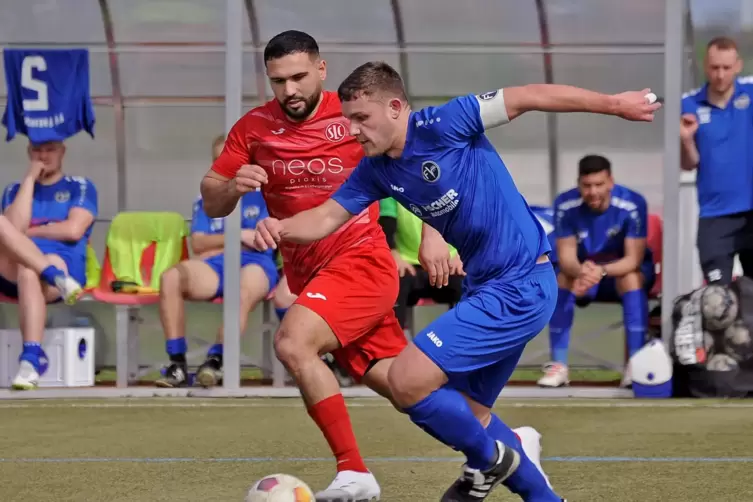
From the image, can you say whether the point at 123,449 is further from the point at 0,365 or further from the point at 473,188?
the point at 0,365

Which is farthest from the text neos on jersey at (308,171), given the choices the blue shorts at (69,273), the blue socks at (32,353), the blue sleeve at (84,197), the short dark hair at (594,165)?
the blue sleeve at (84,197)

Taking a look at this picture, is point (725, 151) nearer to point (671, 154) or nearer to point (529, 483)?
point (671, 154)

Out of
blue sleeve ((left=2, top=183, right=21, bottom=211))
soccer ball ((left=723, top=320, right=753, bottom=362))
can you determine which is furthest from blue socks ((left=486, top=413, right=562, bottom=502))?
blue sleeve ((left=2, top=183, right=21, bottom=211))

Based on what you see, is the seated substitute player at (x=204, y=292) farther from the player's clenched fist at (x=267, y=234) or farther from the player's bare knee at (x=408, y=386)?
the player's bare knee at (x=408, y=386)

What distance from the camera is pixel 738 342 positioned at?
9.12 metres

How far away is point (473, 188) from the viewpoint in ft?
16.1

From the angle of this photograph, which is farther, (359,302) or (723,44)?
(723,44)

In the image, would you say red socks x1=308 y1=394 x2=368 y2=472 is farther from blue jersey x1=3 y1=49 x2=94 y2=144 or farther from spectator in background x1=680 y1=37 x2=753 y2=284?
blue jersey x1=3 y1=49 x2=94 y2=144

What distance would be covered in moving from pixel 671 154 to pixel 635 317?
1.12 meters

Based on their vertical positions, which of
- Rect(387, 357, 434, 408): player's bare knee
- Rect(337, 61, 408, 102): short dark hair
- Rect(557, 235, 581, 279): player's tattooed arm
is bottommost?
Rect(387, 357, 434, 408): player's bare knee

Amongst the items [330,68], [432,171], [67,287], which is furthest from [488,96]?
[330,68]

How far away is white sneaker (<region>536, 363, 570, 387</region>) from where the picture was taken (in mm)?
10000

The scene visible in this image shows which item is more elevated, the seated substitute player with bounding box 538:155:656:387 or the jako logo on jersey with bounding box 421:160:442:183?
the jako logo on jersey with bounding box 421:160:442:183

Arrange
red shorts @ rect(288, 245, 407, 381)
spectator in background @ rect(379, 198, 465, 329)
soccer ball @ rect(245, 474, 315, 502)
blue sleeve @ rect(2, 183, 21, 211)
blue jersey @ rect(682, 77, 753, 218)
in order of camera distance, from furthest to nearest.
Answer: blue sleeve @ rect(2, 183, 21, 211), spectator in background @ rect(379, 198, 465, 329), blue jersey @ rect(682, 77, 753, 218), red shorts @ rect(288, 245, 407, 381), soccer ball @ rect(245, 474, 315, 502)
